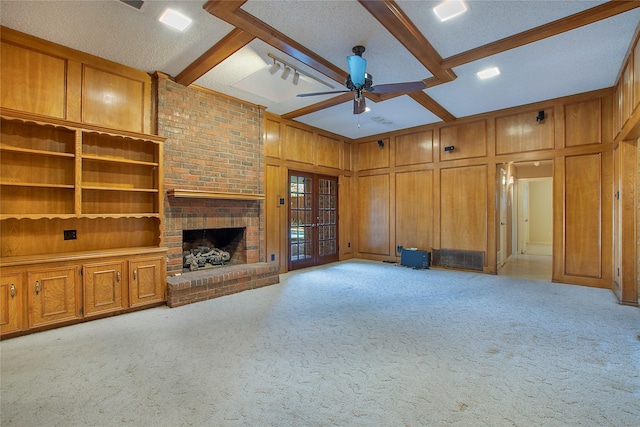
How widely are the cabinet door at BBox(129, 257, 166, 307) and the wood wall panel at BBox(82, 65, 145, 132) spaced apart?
180 centimetres

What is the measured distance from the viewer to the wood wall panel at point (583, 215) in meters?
4.78

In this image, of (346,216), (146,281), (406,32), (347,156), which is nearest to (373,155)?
(347,156)

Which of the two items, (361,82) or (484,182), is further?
(484,182)

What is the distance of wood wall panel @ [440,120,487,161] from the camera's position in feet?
19.4

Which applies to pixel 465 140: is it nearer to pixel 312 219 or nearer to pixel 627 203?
pixel 627 203

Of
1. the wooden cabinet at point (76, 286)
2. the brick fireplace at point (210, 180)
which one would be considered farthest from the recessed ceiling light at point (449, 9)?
the wooden cabinet at point (76, 286)

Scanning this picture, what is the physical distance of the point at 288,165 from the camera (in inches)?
242

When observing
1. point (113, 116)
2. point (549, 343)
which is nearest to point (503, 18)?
point (549, 343)

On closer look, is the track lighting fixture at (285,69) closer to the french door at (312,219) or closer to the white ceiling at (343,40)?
the white ceiling at (343,40)

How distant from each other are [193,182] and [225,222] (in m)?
0.82

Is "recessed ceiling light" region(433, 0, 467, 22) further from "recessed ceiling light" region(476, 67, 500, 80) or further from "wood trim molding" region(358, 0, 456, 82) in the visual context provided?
"recessed ceiling light" region(476, 67, 500, 80)

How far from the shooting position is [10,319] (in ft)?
9.48

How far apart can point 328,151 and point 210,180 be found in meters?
3.16

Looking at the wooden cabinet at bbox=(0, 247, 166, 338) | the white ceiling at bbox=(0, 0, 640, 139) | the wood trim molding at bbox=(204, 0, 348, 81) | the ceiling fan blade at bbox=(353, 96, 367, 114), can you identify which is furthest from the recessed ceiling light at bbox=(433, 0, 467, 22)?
the wooden cabinet at bbox=(0, 247, 166, 338)
